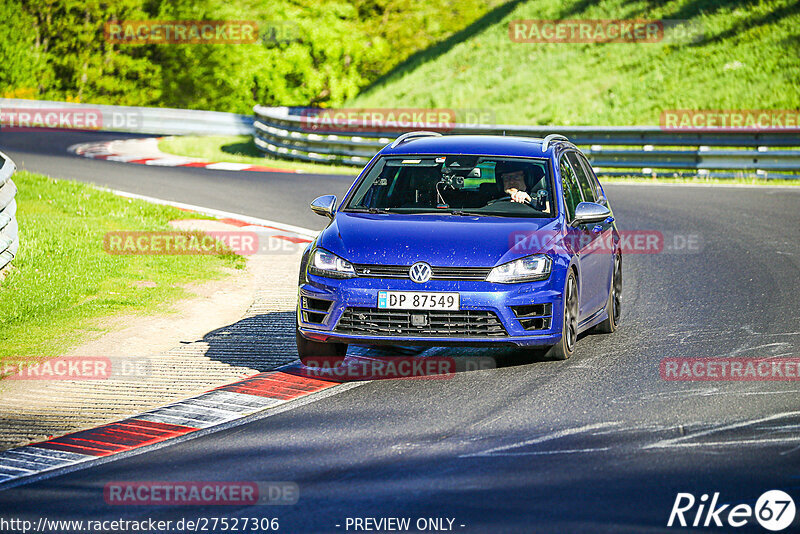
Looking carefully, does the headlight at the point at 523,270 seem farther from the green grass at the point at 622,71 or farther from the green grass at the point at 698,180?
the green grass at the point at 622,71

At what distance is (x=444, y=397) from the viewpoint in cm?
820

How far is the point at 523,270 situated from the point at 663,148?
18.5 metres

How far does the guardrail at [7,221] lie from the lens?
40.0ft

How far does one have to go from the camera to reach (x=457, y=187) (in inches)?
390

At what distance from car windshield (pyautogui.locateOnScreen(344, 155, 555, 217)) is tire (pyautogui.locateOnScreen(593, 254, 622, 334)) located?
4.49ft

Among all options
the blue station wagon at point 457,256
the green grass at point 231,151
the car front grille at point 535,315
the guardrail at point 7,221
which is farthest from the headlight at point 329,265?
the green grass at point 231,151

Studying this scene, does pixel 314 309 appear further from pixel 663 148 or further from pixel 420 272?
pixel 663 148

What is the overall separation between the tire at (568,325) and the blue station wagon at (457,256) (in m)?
0.01

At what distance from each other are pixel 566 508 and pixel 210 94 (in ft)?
267

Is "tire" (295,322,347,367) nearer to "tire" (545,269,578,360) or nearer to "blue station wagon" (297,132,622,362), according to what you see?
"blue station wagon" (297,132,622,362)

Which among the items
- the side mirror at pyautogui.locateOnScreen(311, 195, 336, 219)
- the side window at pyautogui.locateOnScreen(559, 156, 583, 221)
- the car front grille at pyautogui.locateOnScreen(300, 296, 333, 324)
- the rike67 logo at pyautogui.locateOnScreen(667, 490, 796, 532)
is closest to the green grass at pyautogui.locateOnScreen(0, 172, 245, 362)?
the car front grille at pyautogui.locateOnScreen(300, 296, 333, 324)

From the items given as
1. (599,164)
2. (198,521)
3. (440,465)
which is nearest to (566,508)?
(440,465)

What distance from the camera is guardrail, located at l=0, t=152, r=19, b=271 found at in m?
12.2

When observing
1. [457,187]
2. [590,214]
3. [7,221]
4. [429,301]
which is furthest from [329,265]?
[7,221]
